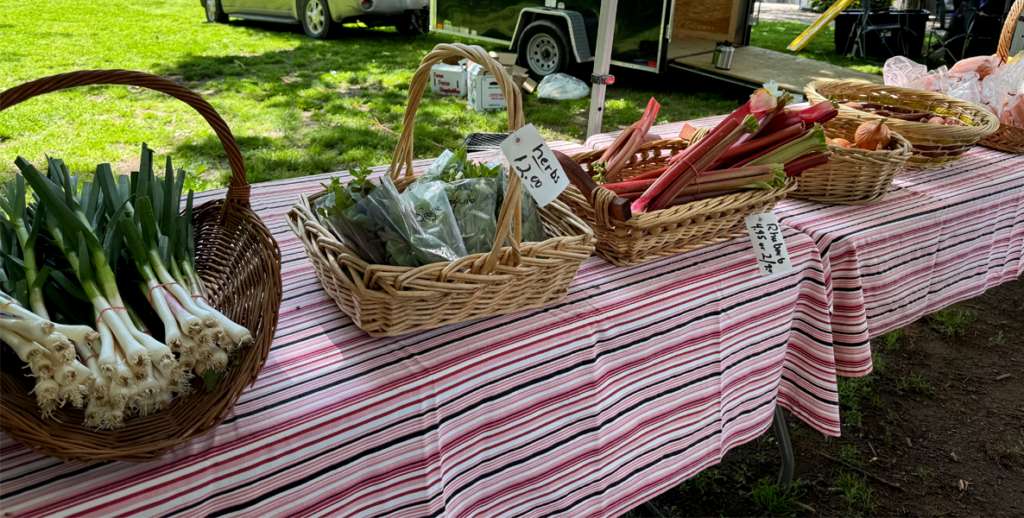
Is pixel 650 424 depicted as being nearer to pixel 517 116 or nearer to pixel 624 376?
pixel 624 376

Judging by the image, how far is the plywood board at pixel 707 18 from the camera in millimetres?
7812

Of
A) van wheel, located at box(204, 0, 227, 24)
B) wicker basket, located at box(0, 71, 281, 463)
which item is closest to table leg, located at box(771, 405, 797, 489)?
wicker basket, located at box(0, 71, 281, 463)

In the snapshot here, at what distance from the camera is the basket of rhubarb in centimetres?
133

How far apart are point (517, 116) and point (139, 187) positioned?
673 millimetres

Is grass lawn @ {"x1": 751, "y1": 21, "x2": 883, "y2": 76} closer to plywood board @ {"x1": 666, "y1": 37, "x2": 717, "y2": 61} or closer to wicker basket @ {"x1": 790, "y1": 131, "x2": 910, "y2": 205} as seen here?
plywood board @ {"x1": 666, "y1": 37, "x2": 717, "y2": 61}

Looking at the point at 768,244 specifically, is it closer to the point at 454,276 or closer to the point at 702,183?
the point at 702,183

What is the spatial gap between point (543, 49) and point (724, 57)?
6.06ft

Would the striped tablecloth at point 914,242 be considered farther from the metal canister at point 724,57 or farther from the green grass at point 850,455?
the metal canister at point 724,57

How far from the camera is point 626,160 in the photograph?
5.02 feet

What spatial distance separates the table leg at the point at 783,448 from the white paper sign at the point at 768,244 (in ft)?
2.00

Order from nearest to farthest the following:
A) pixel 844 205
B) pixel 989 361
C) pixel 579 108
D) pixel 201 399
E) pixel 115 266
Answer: pixel 201 399
pixel 115 266
pixel 844 205
pixel 989 361
pixel 579 108

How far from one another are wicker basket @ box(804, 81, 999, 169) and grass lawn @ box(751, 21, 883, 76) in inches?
218

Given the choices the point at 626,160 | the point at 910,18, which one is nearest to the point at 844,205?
the point at 626,160

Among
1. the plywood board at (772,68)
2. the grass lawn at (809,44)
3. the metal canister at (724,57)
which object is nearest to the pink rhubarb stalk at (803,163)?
the plywood board at (772,68)
